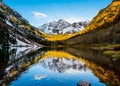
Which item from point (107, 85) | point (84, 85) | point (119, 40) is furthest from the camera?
point (119, 40)

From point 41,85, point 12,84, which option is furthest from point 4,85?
point 41,85

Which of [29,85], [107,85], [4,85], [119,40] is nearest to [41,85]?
[29,85]

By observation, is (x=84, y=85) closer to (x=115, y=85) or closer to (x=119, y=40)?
(x=115, y=85)

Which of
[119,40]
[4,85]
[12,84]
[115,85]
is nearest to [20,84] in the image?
[12,84]

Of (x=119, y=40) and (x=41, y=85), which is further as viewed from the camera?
(x=119, y=40)

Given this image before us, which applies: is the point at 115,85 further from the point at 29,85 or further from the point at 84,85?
the point at 29,85

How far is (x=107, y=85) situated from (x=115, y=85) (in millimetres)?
1782

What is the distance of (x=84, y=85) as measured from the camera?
37.6 m

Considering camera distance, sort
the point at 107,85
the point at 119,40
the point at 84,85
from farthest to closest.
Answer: the point at 119,40 < the point at 107,85 < the point at 84,85

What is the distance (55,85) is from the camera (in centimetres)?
4303

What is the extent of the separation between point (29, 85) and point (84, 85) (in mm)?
9305

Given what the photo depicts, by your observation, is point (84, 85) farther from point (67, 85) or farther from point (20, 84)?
point (20, 84)

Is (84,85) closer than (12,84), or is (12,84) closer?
(84,85)

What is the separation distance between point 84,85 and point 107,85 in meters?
5.38
